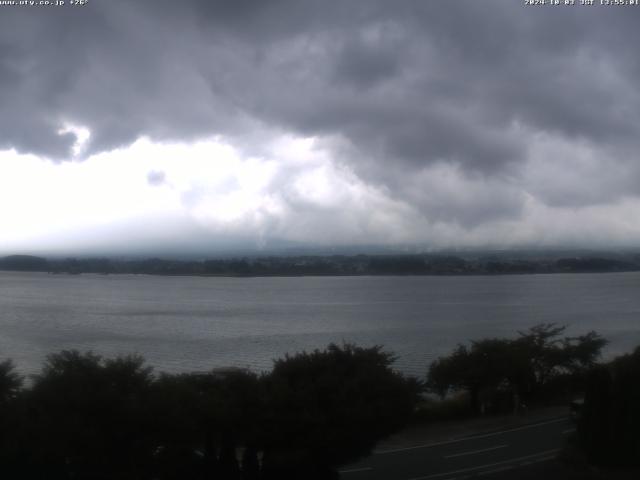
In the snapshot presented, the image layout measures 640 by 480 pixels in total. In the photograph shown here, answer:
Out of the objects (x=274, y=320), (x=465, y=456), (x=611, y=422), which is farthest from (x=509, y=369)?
(x=274, y=320)

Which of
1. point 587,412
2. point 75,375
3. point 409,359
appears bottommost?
point 409,359

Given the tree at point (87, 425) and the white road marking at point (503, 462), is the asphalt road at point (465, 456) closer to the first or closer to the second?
the white road marking at point (503, 462)

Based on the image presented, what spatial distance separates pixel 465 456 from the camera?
43.3 feet

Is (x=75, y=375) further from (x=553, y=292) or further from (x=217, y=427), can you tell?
(x=553, y=292)

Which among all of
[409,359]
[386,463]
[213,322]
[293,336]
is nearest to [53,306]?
[213,322]

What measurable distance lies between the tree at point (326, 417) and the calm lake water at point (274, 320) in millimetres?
17997

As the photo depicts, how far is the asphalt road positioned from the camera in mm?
11867

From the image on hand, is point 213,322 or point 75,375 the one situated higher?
point 75,375

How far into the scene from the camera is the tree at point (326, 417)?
1015 cm

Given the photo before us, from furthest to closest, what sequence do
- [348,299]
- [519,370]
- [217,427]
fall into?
[348,299], [519,370], [217,427]

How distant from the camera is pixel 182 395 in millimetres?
10367

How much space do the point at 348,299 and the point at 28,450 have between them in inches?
2415

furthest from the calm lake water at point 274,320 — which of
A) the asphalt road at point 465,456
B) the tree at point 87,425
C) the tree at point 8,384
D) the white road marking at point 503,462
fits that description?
the tree at point 87,425

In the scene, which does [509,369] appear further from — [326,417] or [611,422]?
[326,417]
